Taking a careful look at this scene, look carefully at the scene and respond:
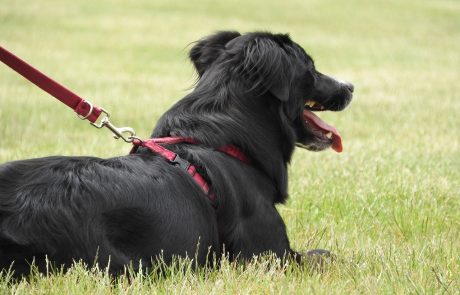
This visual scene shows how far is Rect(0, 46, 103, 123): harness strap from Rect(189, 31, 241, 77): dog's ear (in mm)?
699

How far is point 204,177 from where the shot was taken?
376 cm

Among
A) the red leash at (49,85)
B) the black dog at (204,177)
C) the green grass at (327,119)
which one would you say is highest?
the red leash at (49,85)

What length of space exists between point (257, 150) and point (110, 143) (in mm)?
5344

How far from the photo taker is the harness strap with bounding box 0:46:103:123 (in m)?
3.79

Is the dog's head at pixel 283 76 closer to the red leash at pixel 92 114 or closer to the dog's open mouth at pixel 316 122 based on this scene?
the dog's open mouth at pixel 316 122

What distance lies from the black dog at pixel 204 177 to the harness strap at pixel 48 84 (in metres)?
0.41

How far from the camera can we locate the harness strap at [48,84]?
379 cm

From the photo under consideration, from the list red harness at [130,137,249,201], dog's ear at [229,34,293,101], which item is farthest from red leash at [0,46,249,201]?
dog's ear at [229,34,293,101]

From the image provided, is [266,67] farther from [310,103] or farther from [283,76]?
[310,103]

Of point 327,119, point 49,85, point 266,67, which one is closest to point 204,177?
point 266,67

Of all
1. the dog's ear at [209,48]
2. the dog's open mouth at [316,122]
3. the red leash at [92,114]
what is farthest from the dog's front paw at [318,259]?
the dog's ear at [209,48]

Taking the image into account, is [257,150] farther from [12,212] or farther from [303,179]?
[303,179]

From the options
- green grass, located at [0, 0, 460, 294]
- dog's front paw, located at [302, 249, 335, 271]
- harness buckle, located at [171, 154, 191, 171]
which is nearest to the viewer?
green grass, located at [0, 0, 460, 294]

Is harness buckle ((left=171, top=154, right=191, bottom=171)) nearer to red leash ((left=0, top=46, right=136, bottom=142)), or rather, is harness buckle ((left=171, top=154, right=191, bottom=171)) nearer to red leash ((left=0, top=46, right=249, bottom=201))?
red leash ((left=0, top=46, right=249, bottom=201))
